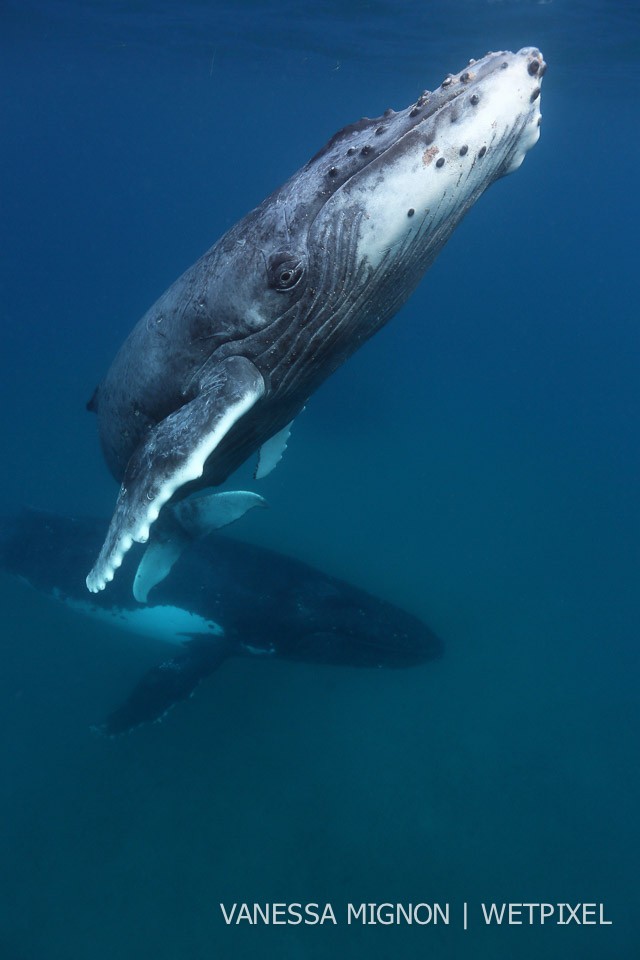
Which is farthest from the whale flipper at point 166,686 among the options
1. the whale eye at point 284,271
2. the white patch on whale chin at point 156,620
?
the whale eye at point 284,271

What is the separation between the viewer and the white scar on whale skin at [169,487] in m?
4.35

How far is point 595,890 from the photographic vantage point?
9.81 m

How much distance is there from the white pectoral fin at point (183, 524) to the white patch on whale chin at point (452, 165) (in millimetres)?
2900

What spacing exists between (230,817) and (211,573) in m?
4.01

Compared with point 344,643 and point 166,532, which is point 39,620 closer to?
point 344,643

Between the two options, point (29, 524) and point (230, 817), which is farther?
point (29, 524)

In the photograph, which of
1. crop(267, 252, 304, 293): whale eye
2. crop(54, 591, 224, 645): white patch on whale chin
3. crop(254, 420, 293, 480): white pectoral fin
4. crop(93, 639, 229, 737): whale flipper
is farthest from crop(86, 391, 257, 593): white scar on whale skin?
crop(54, 591, 224, 645): white patch on whale chin

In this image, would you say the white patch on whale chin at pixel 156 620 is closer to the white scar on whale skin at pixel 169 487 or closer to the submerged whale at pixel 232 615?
the submerged whale at pixel 232 615

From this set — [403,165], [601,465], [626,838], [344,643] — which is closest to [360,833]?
[344,643]

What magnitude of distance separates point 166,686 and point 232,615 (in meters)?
1.63

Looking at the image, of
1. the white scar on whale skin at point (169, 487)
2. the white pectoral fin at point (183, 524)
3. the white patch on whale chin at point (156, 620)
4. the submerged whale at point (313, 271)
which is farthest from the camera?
the white patch on whale chin at point (156, 620)

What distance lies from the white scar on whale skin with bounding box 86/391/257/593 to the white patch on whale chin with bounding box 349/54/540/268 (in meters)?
1.41

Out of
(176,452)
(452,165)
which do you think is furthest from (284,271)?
(176,452)

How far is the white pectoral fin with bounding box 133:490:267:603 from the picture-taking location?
635cm
